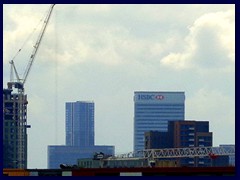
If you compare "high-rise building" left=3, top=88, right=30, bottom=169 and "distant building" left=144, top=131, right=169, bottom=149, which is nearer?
"distant building" left=144, top=131, right=169, bottom=149

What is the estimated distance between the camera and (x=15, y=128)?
183 m

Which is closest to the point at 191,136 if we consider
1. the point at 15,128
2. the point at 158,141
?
the point at 158,141

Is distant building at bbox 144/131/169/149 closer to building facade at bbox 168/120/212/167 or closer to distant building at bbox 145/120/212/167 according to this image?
distant building at bbox 145/120/212/167

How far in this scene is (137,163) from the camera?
472ft

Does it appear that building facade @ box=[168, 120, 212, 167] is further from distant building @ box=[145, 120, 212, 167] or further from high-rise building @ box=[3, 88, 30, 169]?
high-rise building @ box=[3, 88, 30, 169]

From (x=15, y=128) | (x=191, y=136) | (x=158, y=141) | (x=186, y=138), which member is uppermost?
(x=15, y=128)

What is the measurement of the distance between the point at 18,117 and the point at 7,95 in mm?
4871

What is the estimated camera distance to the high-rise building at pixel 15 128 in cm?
17950

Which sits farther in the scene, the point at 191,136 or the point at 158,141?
the point at 158,141

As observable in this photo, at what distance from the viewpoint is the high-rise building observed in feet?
589

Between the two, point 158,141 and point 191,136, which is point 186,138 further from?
point 158,141

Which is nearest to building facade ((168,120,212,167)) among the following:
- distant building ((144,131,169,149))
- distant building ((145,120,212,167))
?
distant building ((145,120,212,167))

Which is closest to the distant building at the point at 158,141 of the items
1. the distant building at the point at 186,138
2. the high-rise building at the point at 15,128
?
the distant building at the point at 186,138
